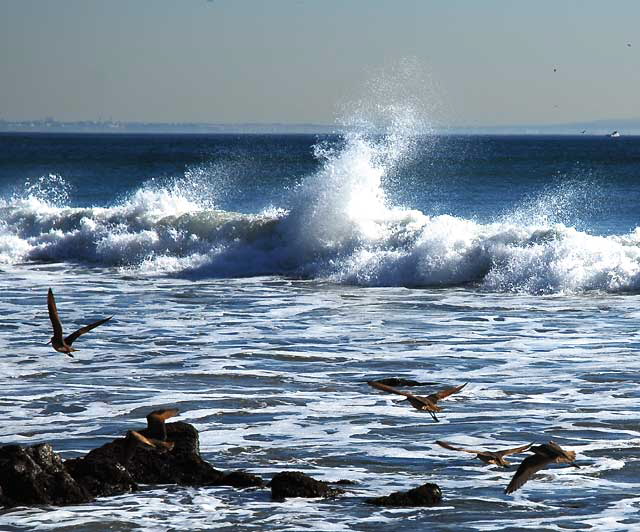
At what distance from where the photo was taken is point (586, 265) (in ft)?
64.1

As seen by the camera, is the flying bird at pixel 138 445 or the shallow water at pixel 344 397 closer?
the flying bird at pixel 138 445

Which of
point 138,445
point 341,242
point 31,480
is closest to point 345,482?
point 138,445

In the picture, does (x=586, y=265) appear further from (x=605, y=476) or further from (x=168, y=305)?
(x=605, y=476)

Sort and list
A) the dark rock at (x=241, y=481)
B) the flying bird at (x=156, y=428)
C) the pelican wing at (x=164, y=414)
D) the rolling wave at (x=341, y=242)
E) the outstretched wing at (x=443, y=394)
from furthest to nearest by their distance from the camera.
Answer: the rolling wave at (x=341, y=242)
the dark rock at (x=241, y=481)
the flying bird at (x=156, y=428)
the outstretched wing at (x=443, y=394)
the pelican wing at (x=164, y=414)

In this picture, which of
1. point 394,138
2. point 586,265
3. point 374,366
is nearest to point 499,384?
point 374,366

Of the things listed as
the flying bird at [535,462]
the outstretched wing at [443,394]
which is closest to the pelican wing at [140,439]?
the outstretched wing at [443,394]

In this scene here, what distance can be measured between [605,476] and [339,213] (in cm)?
1622

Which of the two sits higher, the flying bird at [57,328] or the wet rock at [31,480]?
the flying bird at [57,328]

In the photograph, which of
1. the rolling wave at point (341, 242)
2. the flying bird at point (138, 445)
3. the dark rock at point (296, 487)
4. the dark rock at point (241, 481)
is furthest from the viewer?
the rolling wave at point (341, 242)

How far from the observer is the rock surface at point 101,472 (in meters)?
7.42

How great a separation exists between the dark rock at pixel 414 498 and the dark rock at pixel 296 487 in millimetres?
315

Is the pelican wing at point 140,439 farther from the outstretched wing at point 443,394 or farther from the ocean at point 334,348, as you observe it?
the outstretched wing at point 443,394

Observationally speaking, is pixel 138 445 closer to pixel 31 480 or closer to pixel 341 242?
pixel 31 480

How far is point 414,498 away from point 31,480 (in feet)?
7.60
